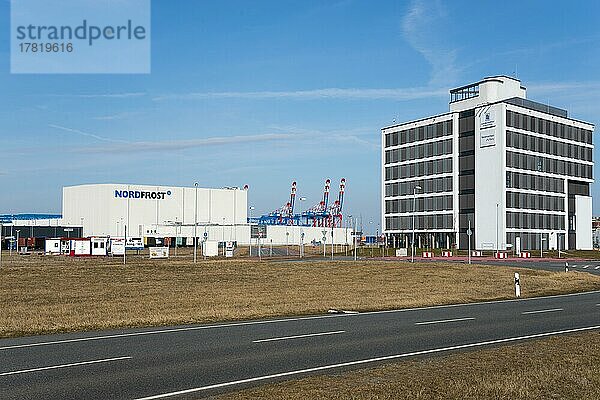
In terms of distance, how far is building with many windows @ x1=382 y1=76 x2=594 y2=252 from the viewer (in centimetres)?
10944

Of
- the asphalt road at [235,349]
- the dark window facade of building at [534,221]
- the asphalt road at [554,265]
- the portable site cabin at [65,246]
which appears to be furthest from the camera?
the dark window facade of building at [534,221]

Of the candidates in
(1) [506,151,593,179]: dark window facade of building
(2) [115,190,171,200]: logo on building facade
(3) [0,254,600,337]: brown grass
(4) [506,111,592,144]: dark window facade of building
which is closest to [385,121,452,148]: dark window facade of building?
(4) [506,111,592,144]: dark window facade of building

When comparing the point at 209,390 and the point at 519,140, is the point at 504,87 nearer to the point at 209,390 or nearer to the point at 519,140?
the point at 519,140

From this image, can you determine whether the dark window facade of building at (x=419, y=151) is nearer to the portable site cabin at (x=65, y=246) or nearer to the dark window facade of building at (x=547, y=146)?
the dark window facade of building at (x=547, y=146)

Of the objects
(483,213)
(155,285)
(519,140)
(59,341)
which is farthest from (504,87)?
(59,341)

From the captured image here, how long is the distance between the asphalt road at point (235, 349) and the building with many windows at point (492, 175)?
86.0 metres

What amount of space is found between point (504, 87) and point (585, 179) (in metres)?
23.4

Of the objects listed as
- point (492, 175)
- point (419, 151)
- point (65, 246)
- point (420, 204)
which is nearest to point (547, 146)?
point (492, 175)

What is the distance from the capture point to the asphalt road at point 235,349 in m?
11.4

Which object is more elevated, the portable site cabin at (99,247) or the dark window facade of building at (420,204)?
the dark window facade of building at (420,204)

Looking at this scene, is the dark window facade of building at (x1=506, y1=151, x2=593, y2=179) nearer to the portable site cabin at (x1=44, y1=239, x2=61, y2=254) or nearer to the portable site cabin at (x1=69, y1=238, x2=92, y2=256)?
the portable site cabin at (x1=69, y1=238, x2=92, y2=256)

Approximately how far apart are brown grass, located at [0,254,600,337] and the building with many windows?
5767 cm

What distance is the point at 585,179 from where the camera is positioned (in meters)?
124

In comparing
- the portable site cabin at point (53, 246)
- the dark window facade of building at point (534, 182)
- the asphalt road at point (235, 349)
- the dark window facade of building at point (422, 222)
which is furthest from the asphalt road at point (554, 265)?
the portable site cabin at point (53, 246)
